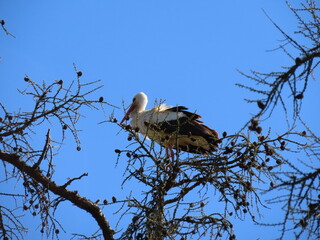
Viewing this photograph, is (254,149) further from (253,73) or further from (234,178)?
(253,73)

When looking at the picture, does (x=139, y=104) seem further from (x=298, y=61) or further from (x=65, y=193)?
(x=298, y=61)

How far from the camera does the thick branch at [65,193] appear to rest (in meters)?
4.46

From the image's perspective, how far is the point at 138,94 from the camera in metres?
8.61

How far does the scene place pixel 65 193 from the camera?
4.57 metres

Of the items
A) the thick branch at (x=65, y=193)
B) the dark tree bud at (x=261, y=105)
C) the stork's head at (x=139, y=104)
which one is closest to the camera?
the dark tree bud at (x=261, y=105)

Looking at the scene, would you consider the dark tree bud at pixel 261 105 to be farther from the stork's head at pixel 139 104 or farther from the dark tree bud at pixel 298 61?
the stork's head at pixel 139 104

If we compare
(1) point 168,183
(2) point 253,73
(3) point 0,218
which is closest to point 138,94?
(1) point 168,183

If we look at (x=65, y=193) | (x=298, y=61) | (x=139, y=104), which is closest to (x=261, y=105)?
(x=298, y=61)

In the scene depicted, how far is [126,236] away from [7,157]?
1308 millimetres

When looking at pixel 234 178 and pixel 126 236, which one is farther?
pixel 234 178

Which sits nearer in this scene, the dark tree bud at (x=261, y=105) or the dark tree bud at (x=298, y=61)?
the dark tree bud at (x=261, y=105)

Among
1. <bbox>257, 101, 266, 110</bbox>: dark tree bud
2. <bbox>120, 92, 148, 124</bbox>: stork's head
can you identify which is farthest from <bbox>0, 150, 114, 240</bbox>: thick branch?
<bbox>120, 92, 148, 124</bbox>: stork's head

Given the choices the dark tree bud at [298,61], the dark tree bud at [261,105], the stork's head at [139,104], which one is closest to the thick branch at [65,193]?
the dark tree bud at [261,105]

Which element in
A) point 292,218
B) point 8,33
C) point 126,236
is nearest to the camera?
point 292,218
